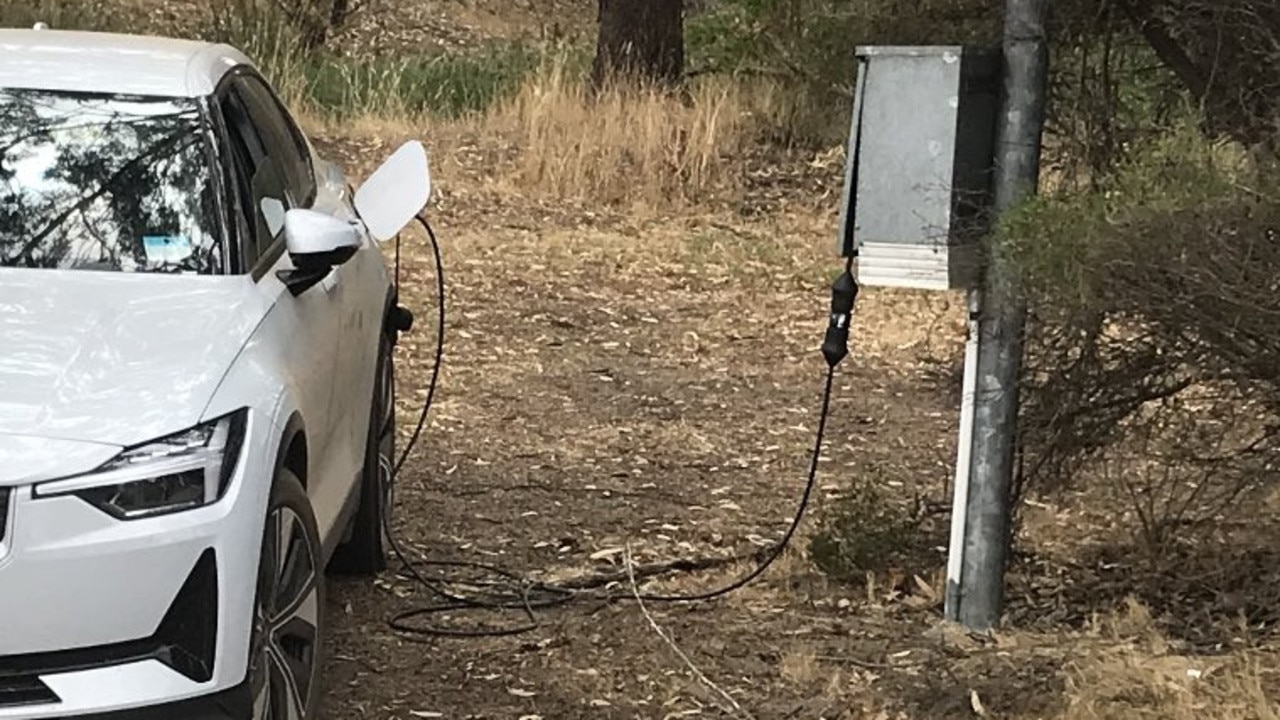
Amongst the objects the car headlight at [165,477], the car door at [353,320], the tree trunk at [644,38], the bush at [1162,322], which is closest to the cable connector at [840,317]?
the bush at [1162,322]

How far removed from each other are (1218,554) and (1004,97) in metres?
1.67

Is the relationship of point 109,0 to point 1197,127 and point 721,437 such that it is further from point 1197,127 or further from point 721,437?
point 1197,127

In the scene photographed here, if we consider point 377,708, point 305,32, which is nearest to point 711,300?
point 377,708

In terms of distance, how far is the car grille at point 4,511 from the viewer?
335 centimetres

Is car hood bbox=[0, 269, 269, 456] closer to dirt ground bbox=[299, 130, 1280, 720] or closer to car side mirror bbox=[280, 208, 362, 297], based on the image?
car side mirror bbox=[280, 208, 362, 297]

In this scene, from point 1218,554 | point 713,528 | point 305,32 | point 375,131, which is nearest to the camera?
point 1218,554

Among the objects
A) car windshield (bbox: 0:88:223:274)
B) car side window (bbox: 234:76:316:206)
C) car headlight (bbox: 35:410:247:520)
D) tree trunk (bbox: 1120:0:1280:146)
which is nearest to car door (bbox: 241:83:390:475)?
car side window (bbox: 234:76:316:206)

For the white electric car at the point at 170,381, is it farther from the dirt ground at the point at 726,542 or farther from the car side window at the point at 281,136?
the dirt ground at the point at 726,542

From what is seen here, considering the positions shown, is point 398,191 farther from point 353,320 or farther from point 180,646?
point 180,646

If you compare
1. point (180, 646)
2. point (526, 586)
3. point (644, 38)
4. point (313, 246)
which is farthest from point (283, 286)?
point (644, 38)

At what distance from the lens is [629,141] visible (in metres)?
13.9

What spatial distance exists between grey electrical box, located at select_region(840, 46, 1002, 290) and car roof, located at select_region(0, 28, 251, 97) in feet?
5.88

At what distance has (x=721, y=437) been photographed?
8078 millimetres

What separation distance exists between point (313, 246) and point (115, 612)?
1.27 m
